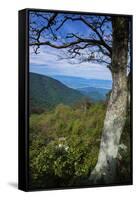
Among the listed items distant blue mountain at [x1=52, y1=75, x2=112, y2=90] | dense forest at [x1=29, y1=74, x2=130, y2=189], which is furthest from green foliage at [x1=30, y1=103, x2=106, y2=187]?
distant blue mountain at [x1=52, y1=75, x2=112, y2=90]

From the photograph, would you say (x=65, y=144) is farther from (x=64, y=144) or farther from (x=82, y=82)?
(x=82, y=82)

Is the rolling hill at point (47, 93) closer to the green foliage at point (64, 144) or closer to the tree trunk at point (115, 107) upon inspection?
the green foliage at point (64, 144)

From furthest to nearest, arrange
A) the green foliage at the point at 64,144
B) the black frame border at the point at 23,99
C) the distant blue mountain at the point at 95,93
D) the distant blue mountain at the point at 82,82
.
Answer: the distant blue mountain at the point at 95,93, the distant blue mountain at the point at 82,82, the green foliage at the point at 64,144, the black frame border at the point at 23,99

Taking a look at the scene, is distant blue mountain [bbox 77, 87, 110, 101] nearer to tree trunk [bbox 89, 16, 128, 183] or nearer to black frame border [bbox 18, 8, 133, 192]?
tree trunk [bbox 89, 16, 128, 183]

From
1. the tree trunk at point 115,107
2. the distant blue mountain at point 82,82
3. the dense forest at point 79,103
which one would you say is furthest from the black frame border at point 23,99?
the tree trunk at point 115,107

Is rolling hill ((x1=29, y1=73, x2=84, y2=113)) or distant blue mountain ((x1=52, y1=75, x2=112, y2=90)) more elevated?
distant blue mountain ((x1=52, y1=75, x2=112, y2=90))

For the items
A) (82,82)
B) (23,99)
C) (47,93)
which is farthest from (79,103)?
(23,99)

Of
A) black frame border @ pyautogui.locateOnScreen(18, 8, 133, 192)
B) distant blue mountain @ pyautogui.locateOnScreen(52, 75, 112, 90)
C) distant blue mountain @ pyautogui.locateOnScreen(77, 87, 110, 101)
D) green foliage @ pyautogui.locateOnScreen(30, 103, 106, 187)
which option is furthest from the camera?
distant blue mountain @ pyautogui.locateOnScreen(77, 87, 110, 101)
